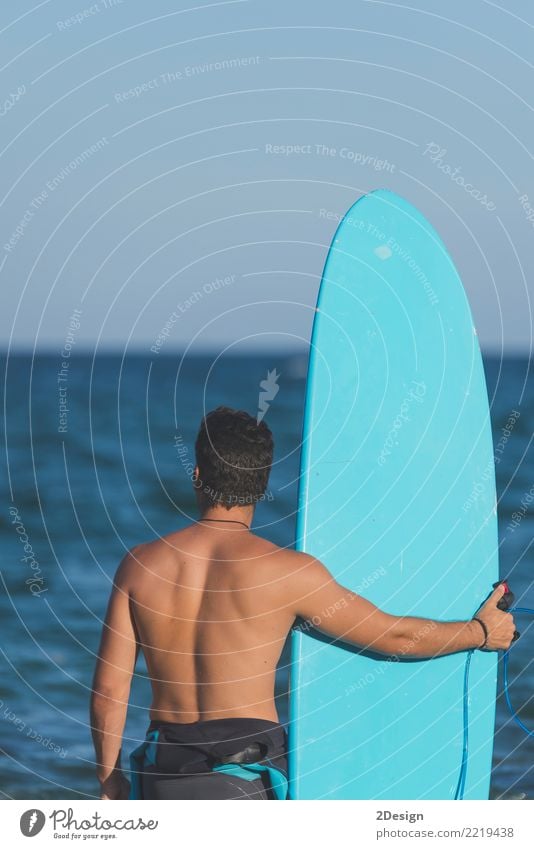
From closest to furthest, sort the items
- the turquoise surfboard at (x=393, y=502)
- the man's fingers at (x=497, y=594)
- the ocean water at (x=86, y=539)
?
1. the turquoise surfboard at (x=393, y=502)
2. the man's fingers at (x=497, y=594)
3. the ocean water at (x=86, y=539)

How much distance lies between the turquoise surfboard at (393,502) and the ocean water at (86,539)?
2.93 feet

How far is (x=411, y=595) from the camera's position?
14.6 feet

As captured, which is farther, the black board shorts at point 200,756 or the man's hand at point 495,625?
the man's hand at point 495,625

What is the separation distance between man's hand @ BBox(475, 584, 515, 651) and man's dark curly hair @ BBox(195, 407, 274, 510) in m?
1.19

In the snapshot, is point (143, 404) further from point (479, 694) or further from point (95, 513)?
point (479, 694)

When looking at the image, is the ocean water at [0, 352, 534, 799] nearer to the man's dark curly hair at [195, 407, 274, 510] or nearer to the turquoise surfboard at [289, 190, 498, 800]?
the turquoise surfboard at [289, 190, 498, 800]

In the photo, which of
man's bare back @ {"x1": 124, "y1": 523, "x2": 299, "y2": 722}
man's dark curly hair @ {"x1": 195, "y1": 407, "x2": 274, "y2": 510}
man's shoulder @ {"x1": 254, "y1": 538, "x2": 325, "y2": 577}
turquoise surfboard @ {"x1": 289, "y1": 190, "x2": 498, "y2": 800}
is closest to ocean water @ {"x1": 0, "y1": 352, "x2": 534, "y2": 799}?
turquoise surfboard @ {"x1": 289, "y1": 190, "x2": 498, "y2": 800}

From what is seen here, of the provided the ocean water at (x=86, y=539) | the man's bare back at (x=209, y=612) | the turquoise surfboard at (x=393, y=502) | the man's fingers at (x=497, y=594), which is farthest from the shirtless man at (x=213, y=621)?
the ocean water at (x=86, y=539)

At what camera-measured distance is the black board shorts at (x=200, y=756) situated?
3521 millimetres

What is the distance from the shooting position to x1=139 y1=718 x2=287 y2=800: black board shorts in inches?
139

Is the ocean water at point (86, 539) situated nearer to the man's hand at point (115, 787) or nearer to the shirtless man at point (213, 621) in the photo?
the shirtless man at point (213, 621)

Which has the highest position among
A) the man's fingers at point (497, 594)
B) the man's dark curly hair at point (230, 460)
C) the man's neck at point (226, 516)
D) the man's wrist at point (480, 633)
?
the man's dark curly hair at point (230, 460)

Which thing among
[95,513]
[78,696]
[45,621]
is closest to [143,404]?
[95,513]
